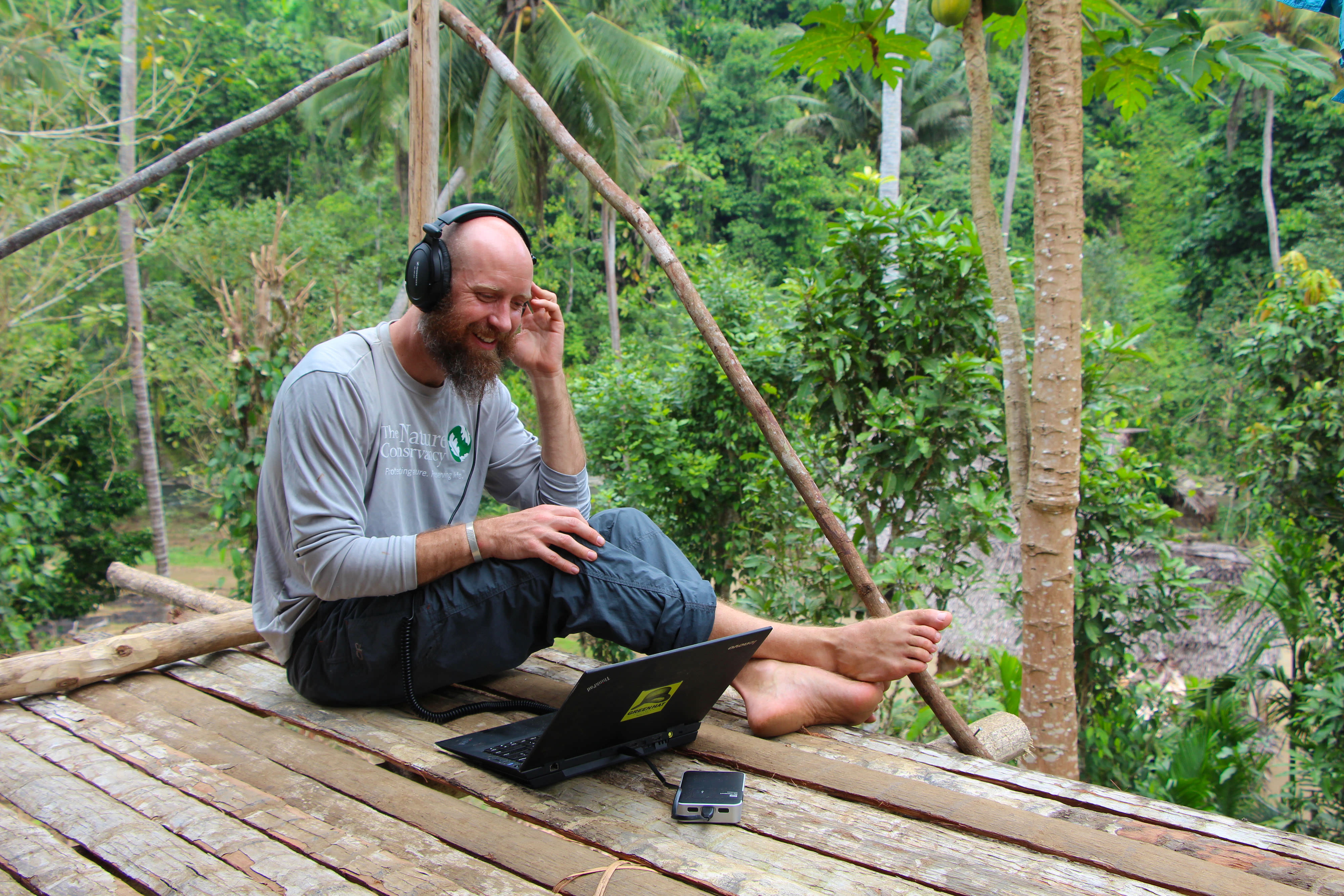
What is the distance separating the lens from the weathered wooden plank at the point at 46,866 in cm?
133

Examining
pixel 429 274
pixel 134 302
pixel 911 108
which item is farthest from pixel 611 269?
pixel 429 274

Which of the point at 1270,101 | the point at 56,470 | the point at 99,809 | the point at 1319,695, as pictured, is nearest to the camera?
the point at 99,809

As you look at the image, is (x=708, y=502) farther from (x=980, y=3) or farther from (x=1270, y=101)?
(x=1270, y=101)

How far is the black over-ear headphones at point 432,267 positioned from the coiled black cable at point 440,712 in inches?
27.9

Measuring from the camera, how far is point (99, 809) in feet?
5.26

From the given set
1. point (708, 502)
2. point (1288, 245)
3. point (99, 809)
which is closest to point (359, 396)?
point (99, 809)

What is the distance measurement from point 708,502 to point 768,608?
3.40ft

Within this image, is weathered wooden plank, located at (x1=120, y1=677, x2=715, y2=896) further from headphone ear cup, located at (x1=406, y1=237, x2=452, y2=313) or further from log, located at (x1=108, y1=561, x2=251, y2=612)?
headphone ear cup, located at (x1=406, y1=237, x2=452, y2=313)

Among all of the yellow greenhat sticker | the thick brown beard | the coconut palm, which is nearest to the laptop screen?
the yellow greenhat sticker

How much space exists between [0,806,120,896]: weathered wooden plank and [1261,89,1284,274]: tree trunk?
18250 millimetres

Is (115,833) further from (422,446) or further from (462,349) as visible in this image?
(462,349)

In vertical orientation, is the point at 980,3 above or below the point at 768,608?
above

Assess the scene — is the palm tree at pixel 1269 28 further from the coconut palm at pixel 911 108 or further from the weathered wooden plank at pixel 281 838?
the weathered wooden plank at pixel 281 838

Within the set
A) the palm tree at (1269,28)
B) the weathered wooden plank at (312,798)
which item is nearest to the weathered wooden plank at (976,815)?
the weathered wooden plank at (312,798)
